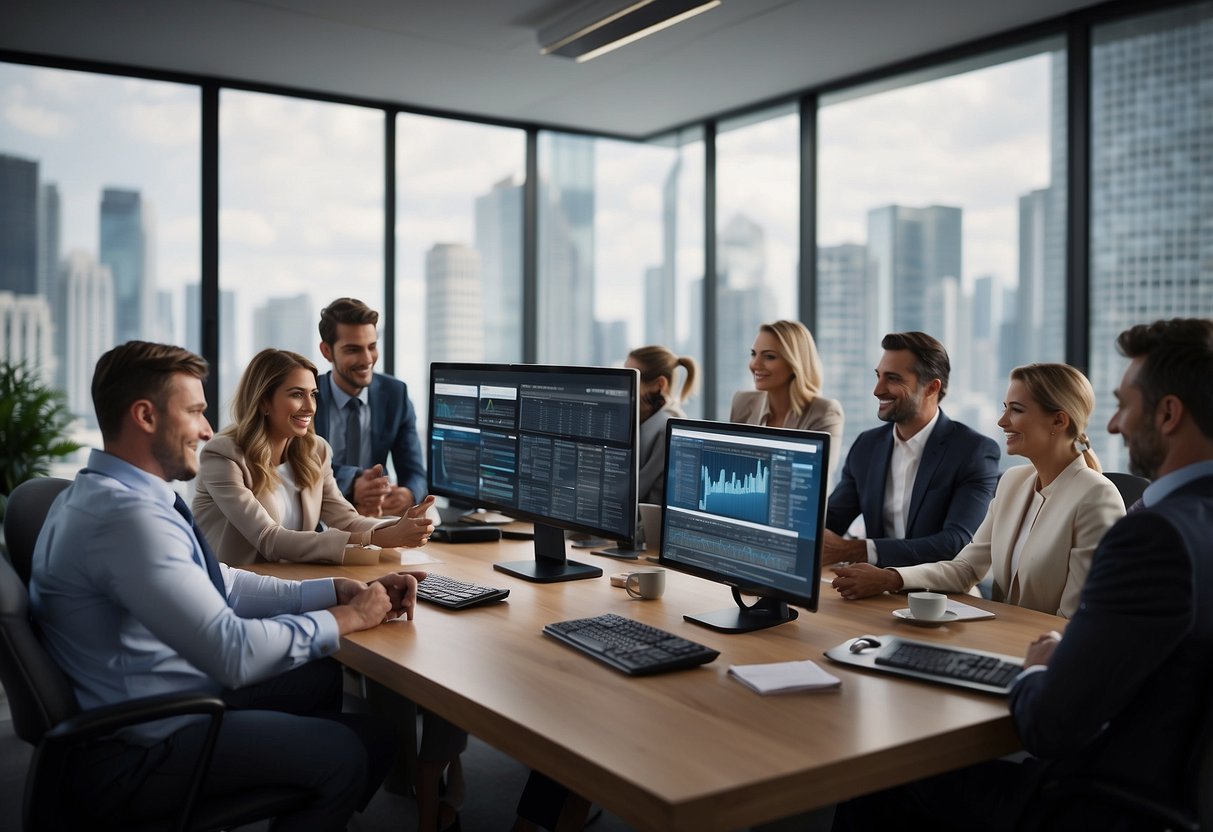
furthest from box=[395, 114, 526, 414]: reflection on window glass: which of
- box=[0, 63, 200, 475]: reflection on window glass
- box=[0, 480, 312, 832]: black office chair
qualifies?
box=[0, 480, 312, 832]: black office chair

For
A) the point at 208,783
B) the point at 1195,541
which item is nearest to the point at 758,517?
the point at 1195,541

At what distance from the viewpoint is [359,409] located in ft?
14.1

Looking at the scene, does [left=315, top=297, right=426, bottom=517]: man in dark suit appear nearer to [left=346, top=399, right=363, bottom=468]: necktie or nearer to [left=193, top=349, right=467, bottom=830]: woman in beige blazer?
[left=346, top=399, right=363, bottom=468]: necktie

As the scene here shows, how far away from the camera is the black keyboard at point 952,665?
6.13ft

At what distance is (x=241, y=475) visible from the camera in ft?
10.2

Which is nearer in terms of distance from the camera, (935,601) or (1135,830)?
(1135,830)

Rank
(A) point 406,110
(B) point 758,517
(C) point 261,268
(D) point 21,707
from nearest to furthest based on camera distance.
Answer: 1. (D) point 21,707
2. (B) point 758,517
3. (C) point 261,268
4. (A) point 406,110

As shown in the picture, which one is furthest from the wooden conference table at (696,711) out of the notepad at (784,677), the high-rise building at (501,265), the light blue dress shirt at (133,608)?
the high-rise building at (501,265)

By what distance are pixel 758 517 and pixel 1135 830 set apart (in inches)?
35.1

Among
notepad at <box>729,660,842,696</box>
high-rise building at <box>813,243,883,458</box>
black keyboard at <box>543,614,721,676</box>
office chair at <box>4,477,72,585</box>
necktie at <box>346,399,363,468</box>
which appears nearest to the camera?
notepad at <box>729,660,842,696</box>

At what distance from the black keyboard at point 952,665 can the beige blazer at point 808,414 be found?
1708 millimetres

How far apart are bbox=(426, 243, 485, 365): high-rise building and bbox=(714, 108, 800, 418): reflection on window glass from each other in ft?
4.85

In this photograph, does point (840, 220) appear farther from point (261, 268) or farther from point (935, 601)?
point (935, 601)

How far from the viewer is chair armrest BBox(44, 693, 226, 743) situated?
5.63ft
